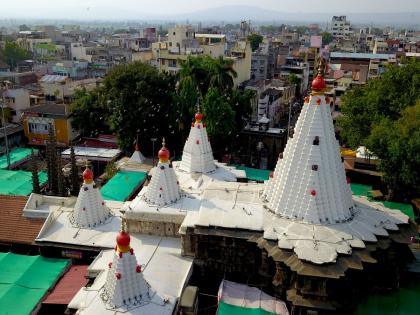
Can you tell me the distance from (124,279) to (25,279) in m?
5.58

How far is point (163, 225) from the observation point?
19.7 m

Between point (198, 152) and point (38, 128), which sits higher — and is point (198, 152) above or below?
above

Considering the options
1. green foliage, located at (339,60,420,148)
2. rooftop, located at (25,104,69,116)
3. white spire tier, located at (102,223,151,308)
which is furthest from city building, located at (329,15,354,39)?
white spire tier, located at (102,223,151,308)

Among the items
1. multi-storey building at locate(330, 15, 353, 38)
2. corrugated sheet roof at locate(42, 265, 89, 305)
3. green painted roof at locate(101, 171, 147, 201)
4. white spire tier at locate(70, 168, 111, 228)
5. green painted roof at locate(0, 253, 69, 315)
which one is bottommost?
corrugated sheet roof at locate(42, 265, 89, 305)

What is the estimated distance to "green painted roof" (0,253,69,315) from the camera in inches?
628

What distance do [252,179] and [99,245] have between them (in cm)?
1308

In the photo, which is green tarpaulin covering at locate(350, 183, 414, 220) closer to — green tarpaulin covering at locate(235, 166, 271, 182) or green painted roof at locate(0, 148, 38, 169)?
green tarpaulin covering at locate(235, 166, 271, 182)

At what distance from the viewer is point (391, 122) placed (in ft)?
90.8

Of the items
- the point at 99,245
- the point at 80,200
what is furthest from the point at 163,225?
the point at 80,200

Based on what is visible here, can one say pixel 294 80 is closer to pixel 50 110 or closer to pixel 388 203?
pixel 50 110

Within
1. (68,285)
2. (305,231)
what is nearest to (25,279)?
(68,285)

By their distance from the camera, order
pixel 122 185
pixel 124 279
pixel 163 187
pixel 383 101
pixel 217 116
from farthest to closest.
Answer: pixel 217 116, pixel 383 101, pixel 122 185, pixel 163 187, pixel 124 279

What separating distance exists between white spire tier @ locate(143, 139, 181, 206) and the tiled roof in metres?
5.92

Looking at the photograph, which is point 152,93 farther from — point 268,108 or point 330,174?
point 330,174
